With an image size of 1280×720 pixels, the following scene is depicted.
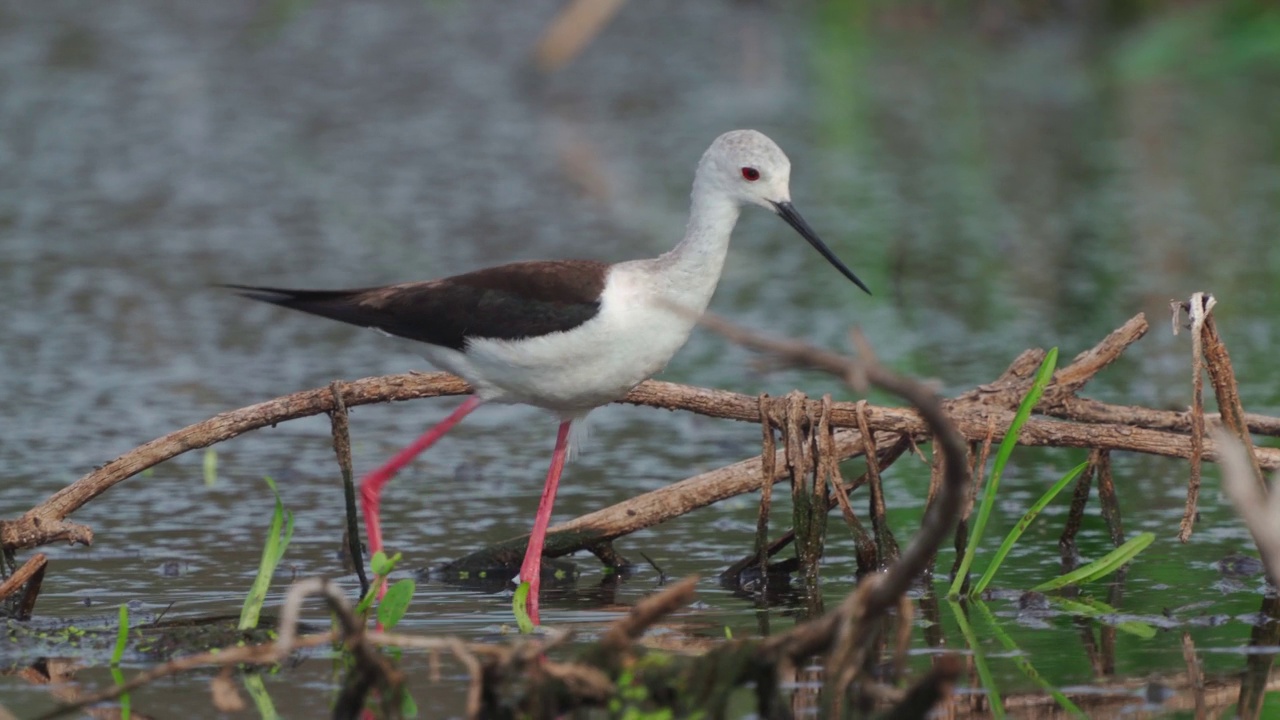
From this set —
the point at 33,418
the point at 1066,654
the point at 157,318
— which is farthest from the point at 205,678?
the point at 157,318

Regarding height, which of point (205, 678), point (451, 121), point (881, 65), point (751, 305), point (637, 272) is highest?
point (881, 65)

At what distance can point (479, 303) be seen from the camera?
6195 mm

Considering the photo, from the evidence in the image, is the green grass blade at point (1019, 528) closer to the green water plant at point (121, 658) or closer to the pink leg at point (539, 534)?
the pink leg at point (539, 534)

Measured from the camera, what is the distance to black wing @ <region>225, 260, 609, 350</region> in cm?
598

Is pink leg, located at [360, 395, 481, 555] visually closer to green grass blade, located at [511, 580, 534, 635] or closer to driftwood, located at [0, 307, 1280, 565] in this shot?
driftwood, located at [0, 307, 1280, 565]

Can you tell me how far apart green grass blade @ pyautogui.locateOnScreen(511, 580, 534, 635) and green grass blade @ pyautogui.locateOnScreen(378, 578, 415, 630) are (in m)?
0.49

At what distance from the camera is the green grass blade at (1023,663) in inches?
193

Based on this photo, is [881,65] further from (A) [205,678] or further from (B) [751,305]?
(A) [205,678]

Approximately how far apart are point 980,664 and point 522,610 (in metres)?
1.38

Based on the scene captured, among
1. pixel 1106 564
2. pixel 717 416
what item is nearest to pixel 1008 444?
pixel 1106 564

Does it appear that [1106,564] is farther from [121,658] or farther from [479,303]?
[121,658]

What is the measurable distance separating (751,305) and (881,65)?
12.3 m

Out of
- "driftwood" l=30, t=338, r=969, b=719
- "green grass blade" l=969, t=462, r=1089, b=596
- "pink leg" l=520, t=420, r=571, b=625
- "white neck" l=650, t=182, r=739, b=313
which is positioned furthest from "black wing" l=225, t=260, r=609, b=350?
"driftwood" l=30, t=338, r=969, b=719

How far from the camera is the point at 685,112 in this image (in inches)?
797
